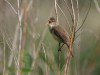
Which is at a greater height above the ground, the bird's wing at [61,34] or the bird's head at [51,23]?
the bird's head at [51,23]

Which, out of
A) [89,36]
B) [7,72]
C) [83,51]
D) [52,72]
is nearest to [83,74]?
[52,72]

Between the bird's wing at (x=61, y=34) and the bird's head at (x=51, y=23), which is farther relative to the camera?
the bird's head at (x=51, y=23)

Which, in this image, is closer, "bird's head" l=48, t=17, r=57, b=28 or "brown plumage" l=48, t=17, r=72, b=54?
"brown plumage" l=48, t=17, r=72, b=54

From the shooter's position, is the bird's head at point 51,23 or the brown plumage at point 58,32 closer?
the brown plumage at point 58,32

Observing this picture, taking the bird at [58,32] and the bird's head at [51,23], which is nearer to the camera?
the bird at [58,32]

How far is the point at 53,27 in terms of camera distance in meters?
4.07

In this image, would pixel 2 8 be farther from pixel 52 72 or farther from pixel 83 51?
pixel 83 51

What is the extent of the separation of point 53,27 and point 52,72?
1.26 feet

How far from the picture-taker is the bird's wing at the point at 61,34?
3.85 metres

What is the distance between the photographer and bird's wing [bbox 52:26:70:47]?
3.85 meters

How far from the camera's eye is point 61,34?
13.0 ft

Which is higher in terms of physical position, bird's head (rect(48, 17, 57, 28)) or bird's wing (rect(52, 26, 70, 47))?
bird's head (rect(48, 17, 57, 28))

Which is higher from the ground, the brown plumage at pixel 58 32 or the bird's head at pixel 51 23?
the bird's head at pixel 51 23

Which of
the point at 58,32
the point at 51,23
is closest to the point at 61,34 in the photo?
the point at 58,32
